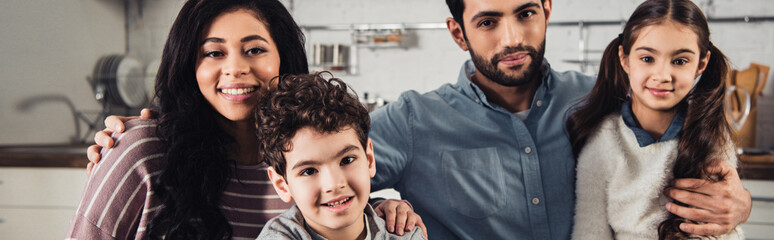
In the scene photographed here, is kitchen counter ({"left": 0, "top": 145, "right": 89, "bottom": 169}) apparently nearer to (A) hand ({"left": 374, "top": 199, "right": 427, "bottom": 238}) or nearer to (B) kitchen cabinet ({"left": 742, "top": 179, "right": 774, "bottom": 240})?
(A) hand ({"left": 374, "top": 199, "right": 427, "bottom": 238})

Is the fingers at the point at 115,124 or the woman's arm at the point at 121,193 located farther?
the fingers at the point at 115,124

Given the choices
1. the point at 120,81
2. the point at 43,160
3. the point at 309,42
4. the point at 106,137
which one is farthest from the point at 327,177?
the point at 120,81

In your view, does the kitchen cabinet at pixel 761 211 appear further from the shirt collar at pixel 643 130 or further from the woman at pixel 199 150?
the woman at pixel 199 150

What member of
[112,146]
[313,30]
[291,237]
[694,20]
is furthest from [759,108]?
[112,146]

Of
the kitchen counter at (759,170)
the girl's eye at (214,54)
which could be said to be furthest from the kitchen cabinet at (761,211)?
the girl's eye at (214,54)

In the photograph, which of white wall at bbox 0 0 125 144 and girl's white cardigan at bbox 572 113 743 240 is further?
white wall at bbox 0 0 125 144

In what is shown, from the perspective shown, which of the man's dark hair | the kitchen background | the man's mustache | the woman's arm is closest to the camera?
the woman's arm

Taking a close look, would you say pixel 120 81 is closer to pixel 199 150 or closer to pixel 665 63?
pixel 199 150

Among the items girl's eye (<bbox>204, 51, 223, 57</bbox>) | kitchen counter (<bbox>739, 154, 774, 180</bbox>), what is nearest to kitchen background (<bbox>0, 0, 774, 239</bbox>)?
kitchen counter (<bbox>739, 154, 774, 180</bbox>)

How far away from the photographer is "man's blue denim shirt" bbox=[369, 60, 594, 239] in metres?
1.29

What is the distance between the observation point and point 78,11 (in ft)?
11.4

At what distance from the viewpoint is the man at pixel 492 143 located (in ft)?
4.24

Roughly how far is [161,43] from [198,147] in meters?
3.20

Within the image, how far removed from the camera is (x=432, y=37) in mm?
3680
